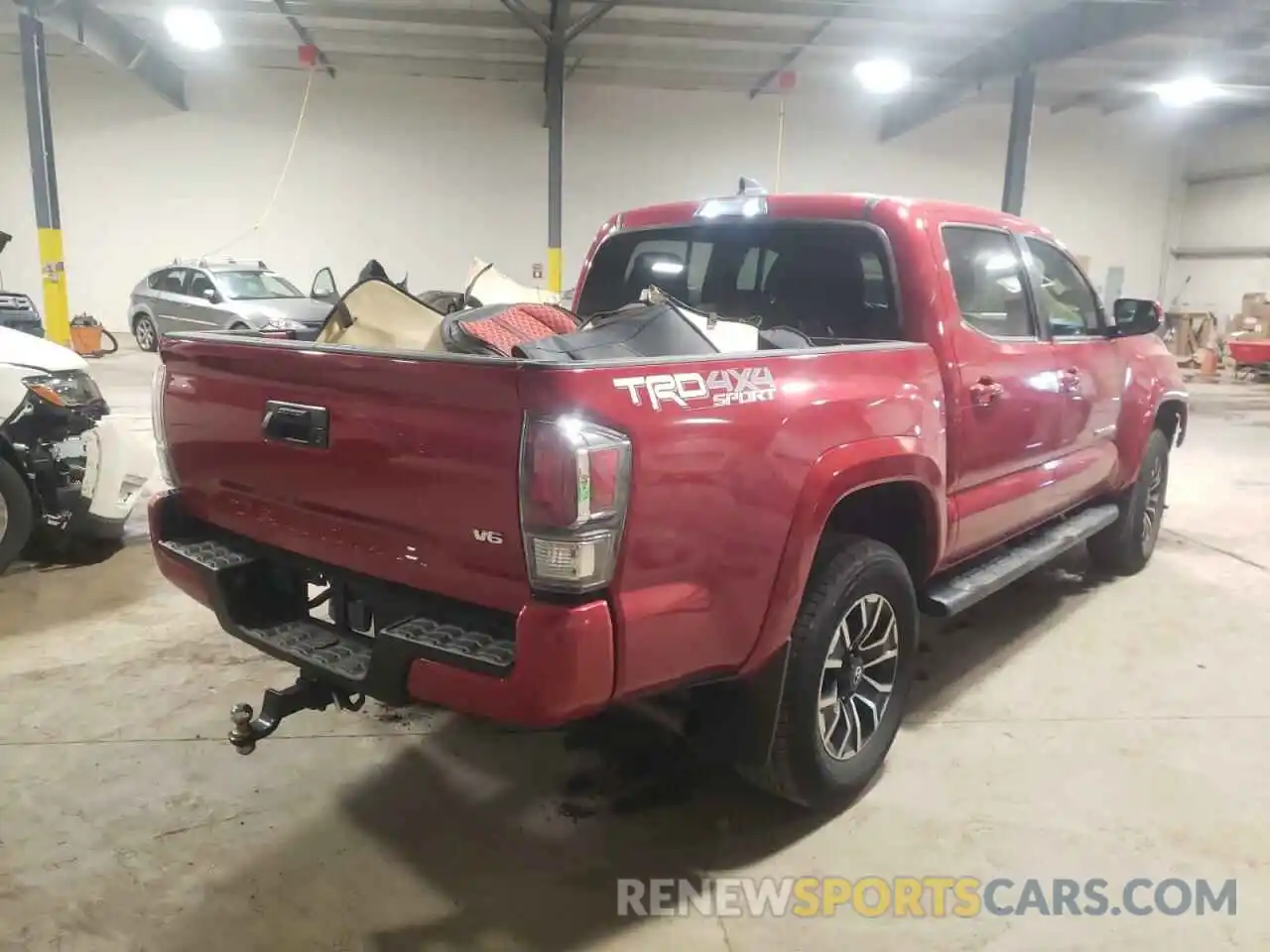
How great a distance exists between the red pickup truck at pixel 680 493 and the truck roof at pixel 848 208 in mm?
12

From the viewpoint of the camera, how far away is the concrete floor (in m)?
2.10

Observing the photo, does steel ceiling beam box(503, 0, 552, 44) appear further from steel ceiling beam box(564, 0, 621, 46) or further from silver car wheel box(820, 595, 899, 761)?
silver car wheel box(820, 595, 899, 761)

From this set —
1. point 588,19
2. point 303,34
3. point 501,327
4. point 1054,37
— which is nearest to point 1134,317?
point 501,327

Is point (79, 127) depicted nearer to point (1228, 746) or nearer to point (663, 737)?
point (663, 737)

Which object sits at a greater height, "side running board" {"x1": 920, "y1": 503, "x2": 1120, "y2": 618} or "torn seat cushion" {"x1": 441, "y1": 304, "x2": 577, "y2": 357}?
"torn seat cushion" {"x1": 441, "y1": 304, "x2": 577, "y2": 357}

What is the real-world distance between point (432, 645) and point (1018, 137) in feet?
48.7

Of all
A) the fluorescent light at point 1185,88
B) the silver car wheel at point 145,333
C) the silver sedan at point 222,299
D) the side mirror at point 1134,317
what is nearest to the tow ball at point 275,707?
the side mirror at point 1134,317

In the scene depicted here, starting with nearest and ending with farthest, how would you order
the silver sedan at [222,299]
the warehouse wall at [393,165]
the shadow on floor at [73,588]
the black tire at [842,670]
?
the black tire at [842,670], the shadow on floor at [73,588], the silver sedan at [222,299], the warehouse wall at [393,165]

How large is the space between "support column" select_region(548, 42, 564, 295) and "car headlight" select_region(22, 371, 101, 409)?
35.5ft

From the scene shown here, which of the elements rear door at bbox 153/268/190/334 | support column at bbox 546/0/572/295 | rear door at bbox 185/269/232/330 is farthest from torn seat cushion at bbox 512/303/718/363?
rear door at bbox 153/268/190/334

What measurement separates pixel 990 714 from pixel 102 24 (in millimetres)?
15703

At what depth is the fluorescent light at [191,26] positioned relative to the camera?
40.0 ft

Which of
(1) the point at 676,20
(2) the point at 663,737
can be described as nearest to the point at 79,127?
(1) the point at 676,20

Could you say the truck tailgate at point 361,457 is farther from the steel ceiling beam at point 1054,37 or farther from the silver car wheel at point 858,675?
the steel ceiling beam at point 1054,37
